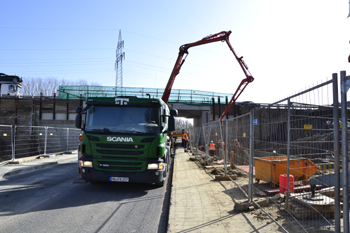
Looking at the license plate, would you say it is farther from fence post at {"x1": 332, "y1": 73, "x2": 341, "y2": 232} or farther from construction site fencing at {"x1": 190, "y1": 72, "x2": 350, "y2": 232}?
fence post at {"x1": 332, "y1": 73, "x2": 341, "y2": 232}

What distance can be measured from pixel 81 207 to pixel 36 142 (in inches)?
562

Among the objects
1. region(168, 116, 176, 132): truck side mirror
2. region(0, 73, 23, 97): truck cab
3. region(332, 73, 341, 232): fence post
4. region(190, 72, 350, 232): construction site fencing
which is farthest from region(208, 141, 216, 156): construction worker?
region(0, 73, 23, 97): truck cab

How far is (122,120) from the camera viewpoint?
757cm

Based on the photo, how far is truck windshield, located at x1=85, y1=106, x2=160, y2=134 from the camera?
24.3 ft

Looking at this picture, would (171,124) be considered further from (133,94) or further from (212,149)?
(133,94)

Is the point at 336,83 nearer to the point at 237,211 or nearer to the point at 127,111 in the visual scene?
the point at 237,211

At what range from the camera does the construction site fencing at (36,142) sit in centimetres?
1296

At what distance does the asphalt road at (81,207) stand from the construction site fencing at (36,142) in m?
5.06

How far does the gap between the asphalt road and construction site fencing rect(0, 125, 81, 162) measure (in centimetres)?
506

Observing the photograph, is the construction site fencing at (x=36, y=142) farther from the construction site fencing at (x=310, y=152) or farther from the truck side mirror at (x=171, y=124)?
the construction site fencing at (x=310, y=152)

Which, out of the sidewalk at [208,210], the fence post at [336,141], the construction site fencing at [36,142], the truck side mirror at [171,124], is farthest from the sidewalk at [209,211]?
the construction site fencing at [36,142]

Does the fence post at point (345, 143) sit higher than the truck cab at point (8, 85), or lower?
lower

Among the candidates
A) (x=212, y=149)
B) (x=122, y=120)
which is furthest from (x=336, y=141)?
(x=212, y=149)

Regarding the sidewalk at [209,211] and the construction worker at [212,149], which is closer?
the sidewalk at [209,211]
